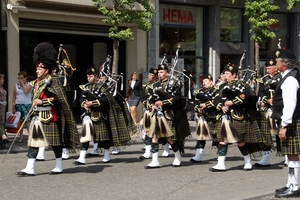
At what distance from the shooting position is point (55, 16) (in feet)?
55.8

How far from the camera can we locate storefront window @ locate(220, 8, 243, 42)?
22.2 m

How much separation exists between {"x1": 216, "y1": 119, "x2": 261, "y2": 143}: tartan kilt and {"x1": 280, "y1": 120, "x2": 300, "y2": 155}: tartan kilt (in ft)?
6.67

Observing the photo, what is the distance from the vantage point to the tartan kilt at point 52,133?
868 cm

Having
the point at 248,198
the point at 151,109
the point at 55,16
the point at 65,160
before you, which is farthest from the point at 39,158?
the point at 55,16

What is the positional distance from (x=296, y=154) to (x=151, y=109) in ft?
10.6

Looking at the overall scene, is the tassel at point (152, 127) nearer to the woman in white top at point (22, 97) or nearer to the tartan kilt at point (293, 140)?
the tartan kilt at point (293, 140)

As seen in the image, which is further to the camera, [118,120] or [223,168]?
[118,120]

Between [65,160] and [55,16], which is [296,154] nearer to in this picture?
[65,160]

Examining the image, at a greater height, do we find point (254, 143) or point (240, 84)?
point (240, 84)

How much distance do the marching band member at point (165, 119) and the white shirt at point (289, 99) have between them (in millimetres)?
2811

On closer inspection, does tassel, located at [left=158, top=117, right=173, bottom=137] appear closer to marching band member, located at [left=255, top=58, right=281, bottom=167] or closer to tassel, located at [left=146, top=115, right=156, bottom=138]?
tassel, located at [left=146, top=115, right=156, bottom=138]

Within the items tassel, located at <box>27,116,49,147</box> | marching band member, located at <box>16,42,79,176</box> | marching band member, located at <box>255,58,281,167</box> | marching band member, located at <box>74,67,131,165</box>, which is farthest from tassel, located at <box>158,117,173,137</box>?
tassel, located at <box>27,116,49,147</box>

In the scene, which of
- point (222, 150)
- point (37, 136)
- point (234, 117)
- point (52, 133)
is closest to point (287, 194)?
point (222, 150)

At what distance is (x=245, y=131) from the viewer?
9.46 m
